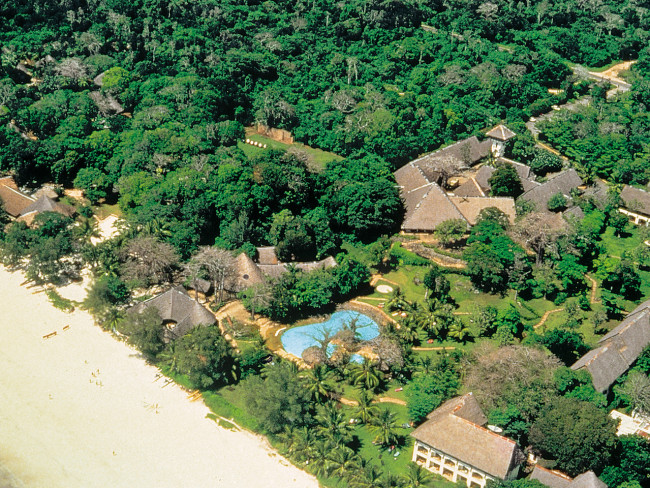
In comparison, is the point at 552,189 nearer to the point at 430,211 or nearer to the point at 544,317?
the point at 430,211

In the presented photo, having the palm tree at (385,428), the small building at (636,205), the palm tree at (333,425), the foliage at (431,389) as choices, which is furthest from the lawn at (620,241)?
the palm tree at (333,425)

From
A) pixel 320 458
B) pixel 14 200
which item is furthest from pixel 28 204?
pixel 320 458

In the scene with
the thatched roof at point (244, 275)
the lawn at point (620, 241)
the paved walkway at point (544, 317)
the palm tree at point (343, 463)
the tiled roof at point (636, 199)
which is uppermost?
the thatched roof at point (244, 275)

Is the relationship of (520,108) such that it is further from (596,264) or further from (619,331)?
(619,331)

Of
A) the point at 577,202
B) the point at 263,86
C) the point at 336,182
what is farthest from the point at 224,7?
the point at 577,202

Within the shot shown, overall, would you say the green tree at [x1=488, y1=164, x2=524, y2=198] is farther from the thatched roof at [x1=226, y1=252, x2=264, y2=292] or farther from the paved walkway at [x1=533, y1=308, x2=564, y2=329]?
the thatched roof at [x1=226, y1=252, x2=264, y2=292]

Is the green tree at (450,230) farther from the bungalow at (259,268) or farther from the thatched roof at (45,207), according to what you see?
the thatched roof at (45,207)

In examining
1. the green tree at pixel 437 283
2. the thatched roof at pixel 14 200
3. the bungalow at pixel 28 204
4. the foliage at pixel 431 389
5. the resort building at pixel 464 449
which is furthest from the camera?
the thatched roof at pixel 14 200
